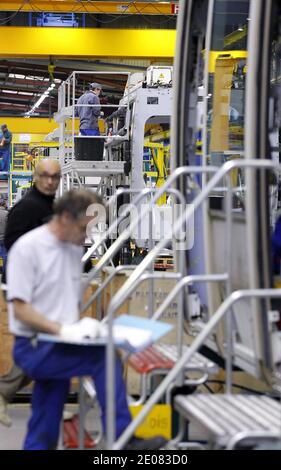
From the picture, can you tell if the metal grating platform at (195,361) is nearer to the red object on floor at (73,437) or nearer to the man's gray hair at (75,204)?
the red object on floor at (73,437)

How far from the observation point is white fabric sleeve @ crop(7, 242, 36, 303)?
4230 mm

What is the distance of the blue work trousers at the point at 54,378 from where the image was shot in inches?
169

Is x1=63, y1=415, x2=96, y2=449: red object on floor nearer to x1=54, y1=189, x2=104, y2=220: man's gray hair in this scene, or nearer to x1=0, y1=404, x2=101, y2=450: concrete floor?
x1=0, y1=404, x2=101, y2=450: concrete floor

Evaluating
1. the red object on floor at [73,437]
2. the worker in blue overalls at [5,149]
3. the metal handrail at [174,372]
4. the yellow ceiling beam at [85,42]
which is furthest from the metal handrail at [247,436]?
the worker in blue overalls at [5,149]

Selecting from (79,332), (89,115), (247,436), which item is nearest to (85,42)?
(89,115)

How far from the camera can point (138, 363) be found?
16.4 feet

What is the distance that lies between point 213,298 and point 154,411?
2.49 feet

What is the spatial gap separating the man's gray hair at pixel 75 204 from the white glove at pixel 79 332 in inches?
19.0

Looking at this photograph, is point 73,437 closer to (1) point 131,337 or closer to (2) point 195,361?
(2) point 195,361

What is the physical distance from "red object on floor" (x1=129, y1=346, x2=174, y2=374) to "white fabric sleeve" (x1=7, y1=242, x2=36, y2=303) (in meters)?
0.88

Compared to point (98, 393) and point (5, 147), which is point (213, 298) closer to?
point (98, 393)

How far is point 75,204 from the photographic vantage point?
13.9ft

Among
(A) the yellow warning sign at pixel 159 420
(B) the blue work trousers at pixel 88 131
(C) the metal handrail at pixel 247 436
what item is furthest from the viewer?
(B) the blue work trousers at pixel 88 131

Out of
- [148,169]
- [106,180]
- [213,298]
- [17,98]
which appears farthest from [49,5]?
[17,98]
